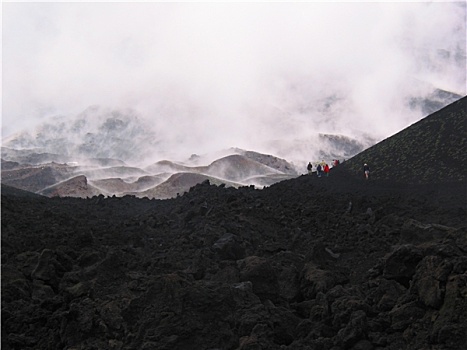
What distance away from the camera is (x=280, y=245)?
48.6 feet

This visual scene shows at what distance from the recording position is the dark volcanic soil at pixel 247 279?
7707 mm

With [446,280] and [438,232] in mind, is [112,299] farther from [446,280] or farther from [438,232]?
[438,232]

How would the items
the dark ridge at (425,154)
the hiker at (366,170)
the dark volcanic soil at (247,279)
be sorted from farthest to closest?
the hiker at (366,170), the dark ridge at (425,154), the dark volcanic soil at (247,279)

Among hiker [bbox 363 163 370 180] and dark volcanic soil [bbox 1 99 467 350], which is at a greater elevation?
hiker [bbox 363 163 370 180]

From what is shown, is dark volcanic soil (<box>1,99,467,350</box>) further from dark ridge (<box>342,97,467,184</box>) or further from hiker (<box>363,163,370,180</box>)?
hiker (<box>363,163,370,180</box>)

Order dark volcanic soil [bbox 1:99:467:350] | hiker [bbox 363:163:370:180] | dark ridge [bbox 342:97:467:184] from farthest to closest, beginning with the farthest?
hiker [bbox 363:163:370:180] → dark ridge [bbox 342:97:467:184] → dark volcanic soil [bbox 1:99:467:350]

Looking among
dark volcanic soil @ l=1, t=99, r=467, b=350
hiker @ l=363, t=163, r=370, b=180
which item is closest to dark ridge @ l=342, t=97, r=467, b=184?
hiker @ l=363, t=163, r=370, b=180

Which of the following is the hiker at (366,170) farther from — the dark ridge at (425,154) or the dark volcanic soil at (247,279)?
the dark volcanic soil at (247,279)

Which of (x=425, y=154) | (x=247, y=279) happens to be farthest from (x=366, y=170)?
(x=247, y=279)

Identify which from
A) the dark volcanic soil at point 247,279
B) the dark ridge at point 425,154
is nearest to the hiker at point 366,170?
the dark ridge at point 425,154

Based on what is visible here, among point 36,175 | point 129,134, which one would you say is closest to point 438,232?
point 36,175

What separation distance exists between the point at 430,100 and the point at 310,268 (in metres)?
111

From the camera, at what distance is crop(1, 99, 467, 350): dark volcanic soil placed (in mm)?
7707

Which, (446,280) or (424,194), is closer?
(446,280)
